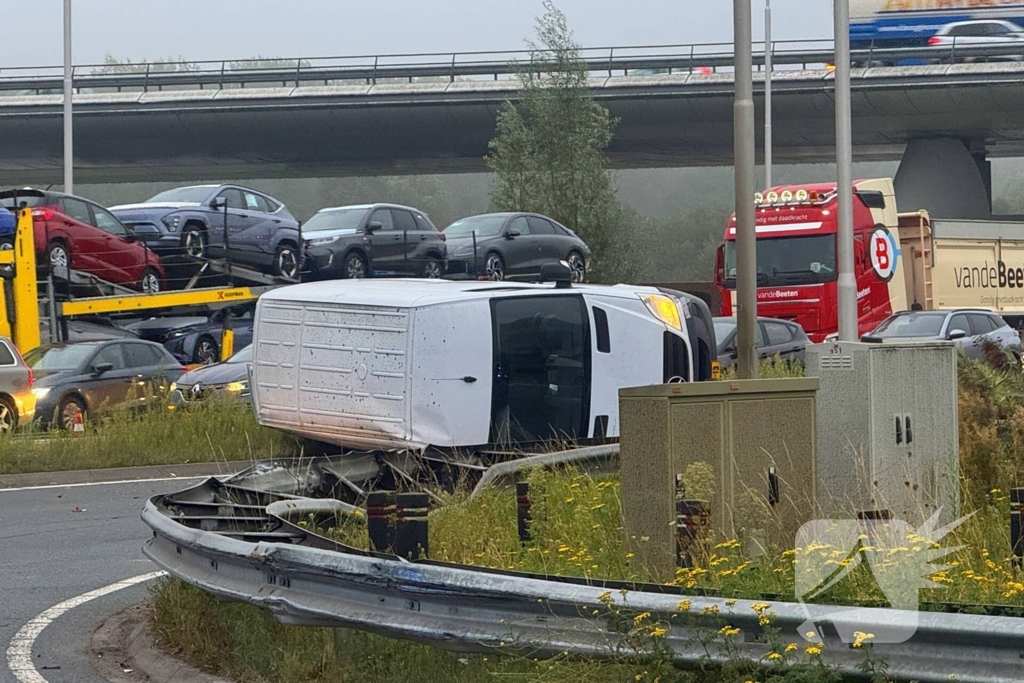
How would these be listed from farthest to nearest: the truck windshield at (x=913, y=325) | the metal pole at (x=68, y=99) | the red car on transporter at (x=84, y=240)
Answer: the metal pole at (x=68, y=99), the truck windshield at (x=913, y=325), the red car on transporter at (x=84, y=240)

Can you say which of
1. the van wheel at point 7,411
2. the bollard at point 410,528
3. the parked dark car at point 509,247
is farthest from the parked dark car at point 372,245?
the bollard at point 410,528

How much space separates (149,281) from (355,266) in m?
3.86

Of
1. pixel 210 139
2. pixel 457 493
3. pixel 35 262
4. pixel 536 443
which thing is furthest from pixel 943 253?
pixel 210 139

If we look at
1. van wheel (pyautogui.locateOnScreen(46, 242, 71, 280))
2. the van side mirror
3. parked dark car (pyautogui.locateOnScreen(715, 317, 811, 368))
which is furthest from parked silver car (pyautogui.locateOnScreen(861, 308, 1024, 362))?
van wheel (pyautogui.locateOnScreen(46, 242, 71, 280))

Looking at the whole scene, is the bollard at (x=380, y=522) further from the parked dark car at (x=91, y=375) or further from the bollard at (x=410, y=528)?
the parked dark car at (x=91, y=375)

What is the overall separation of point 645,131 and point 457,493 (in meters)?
45.2

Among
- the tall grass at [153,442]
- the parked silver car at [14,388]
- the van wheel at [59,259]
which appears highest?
the van wheel at [59,259]

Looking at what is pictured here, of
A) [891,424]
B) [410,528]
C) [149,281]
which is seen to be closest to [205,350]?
[149,281]

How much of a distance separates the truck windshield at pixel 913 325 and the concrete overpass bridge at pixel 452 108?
22.2 m

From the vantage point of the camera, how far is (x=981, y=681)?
15.1 feet

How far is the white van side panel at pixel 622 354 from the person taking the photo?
12.6m

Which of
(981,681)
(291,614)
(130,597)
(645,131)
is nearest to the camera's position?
(981,681)

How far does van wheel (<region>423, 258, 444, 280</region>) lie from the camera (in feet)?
90.9

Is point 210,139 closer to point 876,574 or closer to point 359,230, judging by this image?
point 359,230
